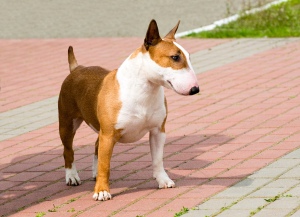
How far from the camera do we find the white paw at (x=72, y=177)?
7730 mm

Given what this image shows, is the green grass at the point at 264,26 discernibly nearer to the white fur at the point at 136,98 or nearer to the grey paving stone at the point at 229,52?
the grey paving stone at the point at 229,52

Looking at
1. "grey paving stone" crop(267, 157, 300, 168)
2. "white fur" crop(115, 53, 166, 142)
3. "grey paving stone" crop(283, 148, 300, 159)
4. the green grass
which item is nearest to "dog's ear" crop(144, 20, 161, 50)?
"white fur" crop(115, 53, 166, 142)

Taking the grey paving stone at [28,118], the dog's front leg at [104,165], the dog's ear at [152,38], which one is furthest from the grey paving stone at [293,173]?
the grey paving stone at [28,118]

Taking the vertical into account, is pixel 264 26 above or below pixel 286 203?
above

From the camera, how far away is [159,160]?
7.39 m

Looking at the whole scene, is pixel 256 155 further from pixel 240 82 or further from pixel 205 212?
pixel 240 82

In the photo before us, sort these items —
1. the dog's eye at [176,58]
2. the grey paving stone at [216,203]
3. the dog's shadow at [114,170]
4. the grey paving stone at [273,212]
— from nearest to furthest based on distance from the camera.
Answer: the grey paving stone at [273,212] → the grey paving stone at [216,203] → the dog's eye at [176,58] → the dog's shadow at [114,170]

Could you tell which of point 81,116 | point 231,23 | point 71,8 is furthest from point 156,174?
point 71,8

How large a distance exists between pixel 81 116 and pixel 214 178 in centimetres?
122

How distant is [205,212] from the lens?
650 centimetres

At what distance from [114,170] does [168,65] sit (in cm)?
160

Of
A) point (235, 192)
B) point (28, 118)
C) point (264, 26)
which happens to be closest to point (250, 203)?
point (235, 192)

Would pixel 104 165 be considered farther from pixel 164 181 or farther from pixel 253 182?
pixel 253 182

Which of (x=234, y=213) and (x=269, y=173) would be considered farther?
(x=269, y=173)
